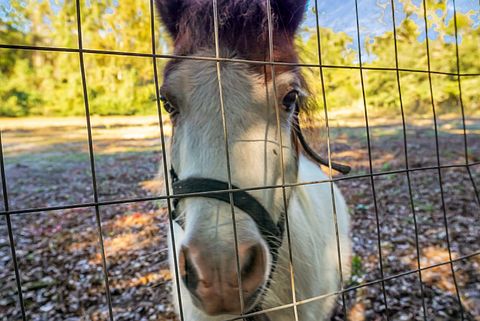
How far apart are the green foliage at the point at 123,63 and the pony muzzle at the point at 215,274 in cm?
474

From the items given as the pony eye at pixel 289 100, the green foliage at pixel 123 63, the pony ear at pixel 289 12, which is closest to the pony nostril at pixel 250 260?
the pony eye at pixel 289 100

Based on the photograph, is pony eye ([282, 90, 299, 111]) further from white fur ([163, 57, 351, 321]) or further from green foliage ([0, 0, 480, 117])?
green foliage ([0, 0, 480, 117])

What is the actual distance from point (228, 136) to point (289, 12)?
3.37ft

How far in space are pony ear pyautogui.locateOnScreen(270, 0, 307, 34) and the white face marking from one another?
0.48m

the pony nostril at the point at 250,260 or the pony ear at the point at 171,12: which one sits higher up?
the pony ear at the point at 171,12

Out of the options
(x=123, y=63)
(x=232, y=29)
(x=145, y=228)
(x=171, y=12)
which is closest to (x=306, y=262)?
(x=232, y=29)

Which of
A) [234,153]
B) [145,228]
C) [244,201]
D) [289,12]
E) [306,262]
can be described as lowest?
[145,228]

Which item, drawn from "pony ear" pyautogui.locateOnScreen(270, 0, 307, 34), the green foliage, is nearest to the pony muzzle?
"pony ear" pyautogui.locateOnScreen(270, 0, 307, 34)

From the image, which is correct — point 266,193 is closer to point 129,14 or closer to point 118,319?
point 118,319

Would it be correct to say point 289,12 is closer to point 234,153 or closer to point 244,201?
point 234,153

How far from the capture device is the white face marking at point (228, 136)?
4.20 feet

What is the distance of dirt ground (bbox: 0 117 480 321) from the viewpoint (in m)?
A: 3.32

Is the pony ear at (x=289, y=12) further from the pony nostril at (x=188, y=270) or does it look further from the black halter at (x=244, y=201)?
the pony nostril at (x=188, y=270)

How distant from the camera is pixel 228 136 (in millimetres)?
1396
